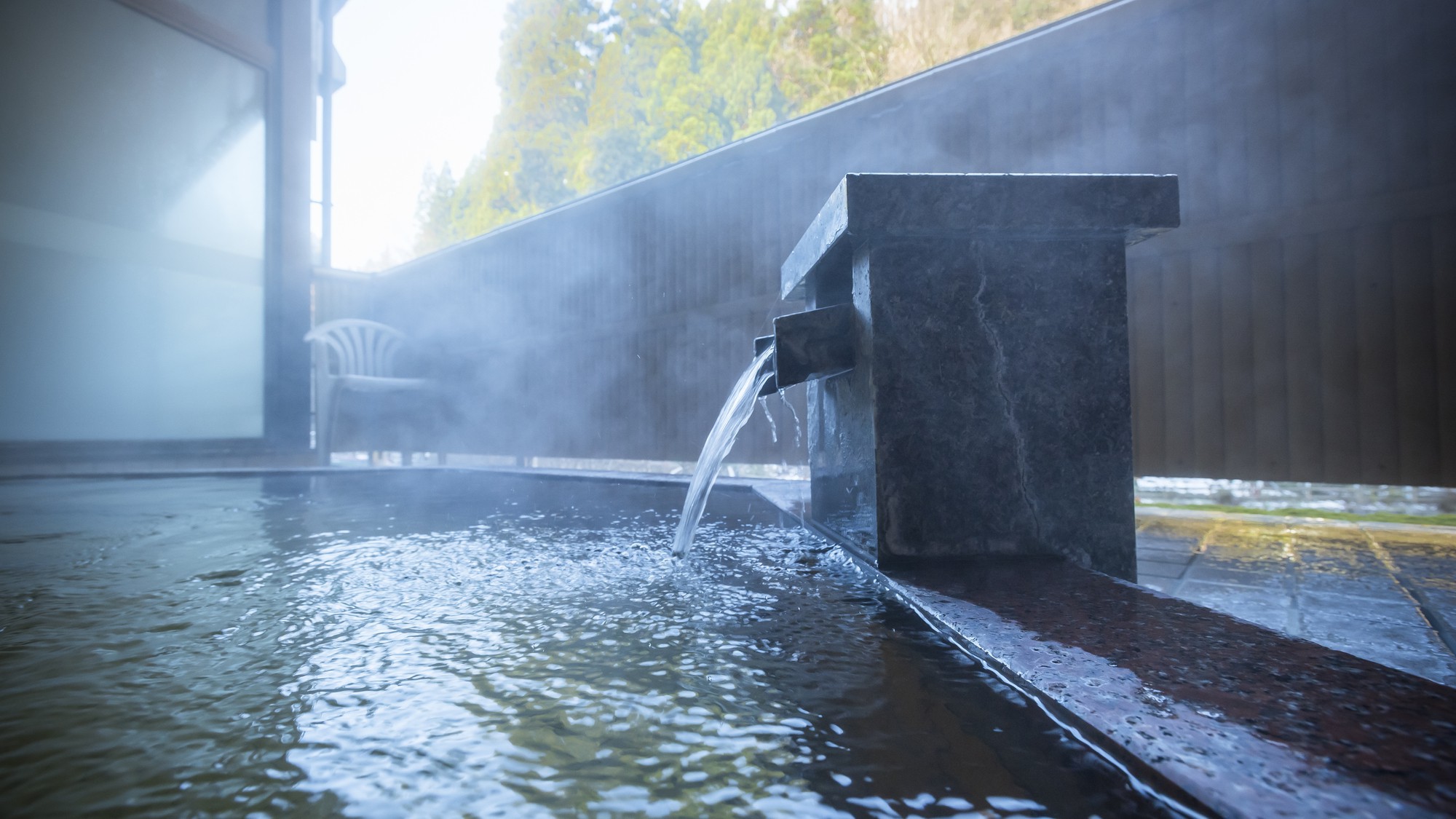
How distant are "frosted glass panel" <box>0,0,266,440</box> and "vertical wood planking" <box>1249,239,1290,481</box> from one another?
265 inches

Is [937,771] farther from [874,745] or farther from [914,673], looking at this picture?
[914,673]

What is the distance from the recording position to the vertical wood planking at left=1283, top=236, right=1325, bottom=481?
8.86ft

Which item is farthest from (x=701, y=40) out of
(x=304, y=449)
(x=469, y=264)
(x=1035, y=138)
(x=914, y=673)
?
(x=914, y=673)

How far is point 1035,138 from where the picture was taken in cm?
339

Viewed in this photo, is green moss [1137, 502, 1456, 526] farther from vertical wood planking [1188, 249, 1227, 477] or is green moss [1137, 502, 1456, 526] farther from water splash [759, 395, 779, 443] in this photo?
water splash [759, 395, 779, 443]

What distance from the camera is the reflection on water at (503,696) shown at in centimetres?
56

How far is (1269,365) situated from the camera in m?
2.79

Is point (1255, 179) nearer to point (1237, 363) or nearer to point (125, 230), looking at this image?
point (1237, 363)

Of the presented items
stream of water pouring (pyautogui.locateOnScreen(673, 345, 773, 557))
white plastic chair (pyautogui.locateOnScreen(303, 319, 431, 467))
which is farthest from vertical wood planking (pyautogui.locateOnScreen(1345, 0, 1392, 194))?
white plastic chair (pyautogui.locateOnScreen(303, 319, 431, 467))

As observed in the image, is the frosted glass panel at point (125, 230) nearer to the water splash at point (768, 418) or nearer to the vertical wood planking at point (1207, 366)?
the water splash at point (768, 418)

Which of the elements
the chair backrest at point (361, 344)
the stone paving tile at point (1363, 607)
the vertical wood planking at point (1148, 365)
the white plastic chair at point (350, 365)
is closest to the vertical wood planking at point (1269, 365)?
the vertical wood planking at point (1148, 365)

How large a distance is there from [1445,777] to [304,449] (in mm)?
6984

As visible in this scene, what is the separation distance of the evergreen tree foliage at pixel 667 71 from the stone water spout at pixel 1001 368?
1139cm

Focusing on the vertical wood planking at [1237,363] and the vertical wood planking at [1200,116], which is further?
the vertical wood planking at [1200,116]
